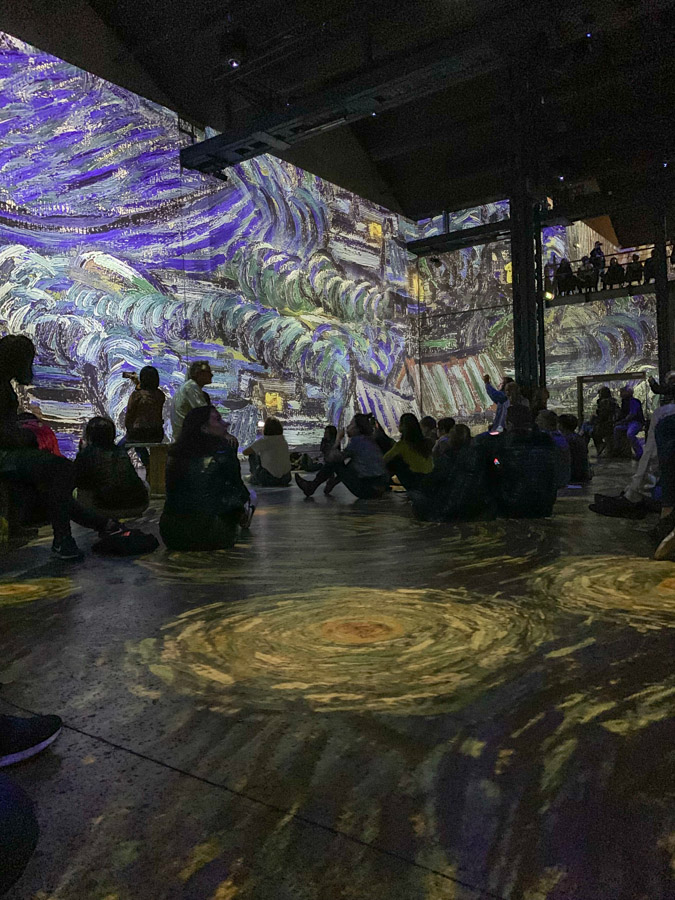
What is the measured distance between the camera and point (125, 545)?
12.4 ft

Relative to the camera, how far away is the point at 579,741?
4.69ft

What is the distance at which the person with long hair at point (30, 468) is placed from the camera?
9.81 feet

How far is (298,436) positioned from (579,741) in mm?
12575

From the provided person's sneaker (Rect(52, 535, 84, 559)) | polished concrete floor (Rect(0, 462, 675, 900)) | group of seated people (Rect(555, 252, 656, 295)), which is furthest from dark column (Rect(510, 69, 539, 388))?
person's sneaker (Rect(52, 535, 84, 559))

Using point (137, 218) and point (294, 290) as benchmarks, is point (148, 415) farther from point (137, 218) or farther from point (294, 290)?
point (294, 290)

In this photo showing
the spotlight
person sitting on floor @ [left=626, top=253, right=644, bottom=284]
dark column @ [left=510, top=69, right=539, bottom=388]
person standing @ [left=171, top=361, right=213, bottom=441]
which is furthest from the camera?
person sitting on floor @ [left=626, top=253, right=644, bottom=284]

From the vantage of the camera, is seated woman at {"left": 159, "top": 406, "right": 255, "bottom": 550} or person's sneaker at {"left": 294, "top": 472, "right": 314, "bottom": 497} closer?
seated woman at {"left": 159, "top": 406, "right": 255, "bottom": 550}

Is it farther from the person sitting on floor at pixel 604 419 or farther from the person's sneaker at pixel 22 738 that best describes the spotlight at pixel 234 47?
the person's sneaker at pixel 22 738

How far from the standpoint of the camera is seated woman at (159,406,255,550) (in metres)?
3.61

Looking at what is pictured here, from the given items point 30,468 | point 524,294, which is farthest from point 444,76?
point 30,468

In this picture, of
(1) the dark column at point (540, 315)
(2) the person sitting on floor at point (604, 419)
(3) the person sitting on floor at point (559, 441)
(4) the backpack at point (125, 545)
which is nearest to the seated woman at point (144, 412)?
(4) the backpack at point (125, 545)

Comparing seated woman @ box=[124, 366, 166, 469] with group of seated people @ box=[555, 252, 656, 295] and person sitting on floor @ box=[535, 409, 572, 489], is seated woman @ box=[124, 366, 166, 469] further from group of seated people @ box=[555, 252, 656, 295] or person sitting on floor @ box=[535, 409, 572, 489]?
group of seated people @ box=[555, 252, 656, 295]

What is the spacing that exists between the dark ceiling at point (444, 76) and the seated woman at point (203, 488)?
7913 mm

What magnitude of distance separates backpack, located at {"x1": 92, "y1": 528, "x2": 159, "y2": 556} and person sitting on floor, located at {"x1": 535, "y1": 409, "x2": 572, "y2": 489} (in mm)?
4024
